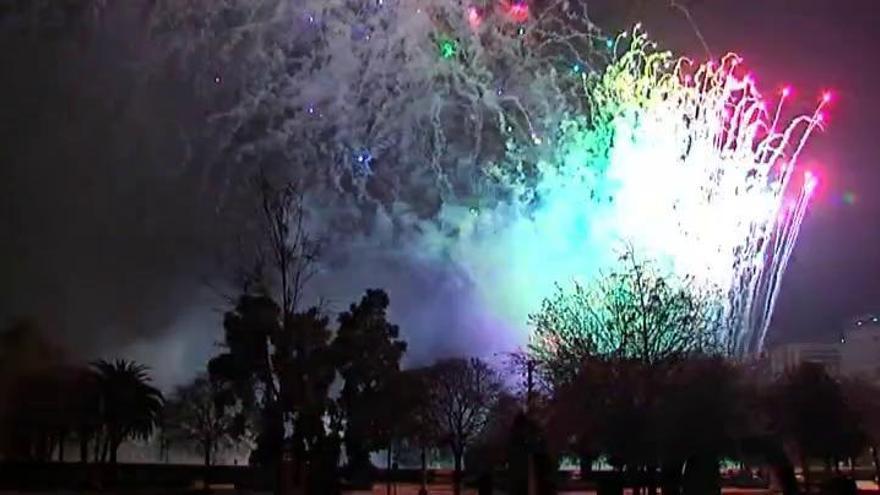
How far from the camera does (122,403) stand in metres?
67.8

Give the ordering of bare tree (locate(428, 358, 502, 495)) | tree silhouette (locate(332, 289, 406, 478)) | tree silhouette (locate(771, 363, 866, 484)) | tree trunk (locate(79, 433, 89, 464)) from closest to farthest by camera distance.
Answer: tree silhouette (locate(771, 363, 866, 484)), tree silhouette (locate(332, 289, 406, 478)), tree trunk (locate(79, 433, 89, 464)), bare tree (locate(428, 358, 502, 495))

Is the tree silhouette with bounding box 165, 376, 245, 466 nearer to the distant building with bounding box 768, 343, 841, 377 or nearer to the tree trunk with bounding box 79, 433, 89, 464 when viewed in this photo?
the tree trunk with bounding box 79, 433, 89, 464

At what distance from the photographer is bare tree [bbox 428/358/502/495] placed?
7006 centimetres

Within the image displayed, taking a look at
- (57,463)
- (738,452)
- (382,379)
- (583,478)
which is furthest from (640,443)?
(57,463)

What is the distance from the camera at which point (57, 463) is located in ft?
207

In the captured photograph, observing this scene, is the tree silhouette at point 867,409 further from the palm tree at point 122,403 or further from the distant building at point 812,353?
the palm tree at point 122,403

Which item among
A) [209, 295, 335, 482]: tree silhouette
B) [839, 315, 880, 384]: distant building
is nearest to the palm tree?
[209, 295, 335, 482]: tree silhouette

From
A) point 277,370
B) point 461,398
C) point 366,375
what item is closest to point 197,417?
point 461,398

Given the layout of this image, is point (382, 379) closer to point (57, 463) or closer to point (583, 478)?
point (583, 478)

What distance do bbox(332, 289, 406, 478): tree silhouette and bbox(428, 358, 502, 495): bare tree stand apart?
6.78 meters

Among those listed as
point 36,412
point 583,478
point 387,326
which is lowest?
point 583,478

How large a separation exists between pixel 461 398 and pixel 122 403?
21.6 meters

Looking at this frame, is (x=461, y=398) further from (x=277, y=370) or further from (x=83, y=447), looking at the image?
(x=277, y=370)

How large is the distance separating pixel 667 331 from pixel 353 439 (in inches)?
859
